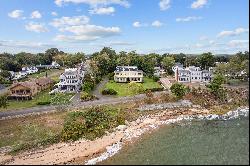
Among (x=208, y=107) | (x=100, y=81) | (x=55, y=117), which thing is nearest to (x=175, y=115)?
(x=208, y=107)

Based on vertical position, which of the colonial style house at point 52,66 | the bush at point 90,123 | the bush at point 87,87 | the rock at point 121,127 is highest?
the colonial style house at point 52,66

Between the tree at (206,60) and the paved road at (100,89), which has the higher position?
the tree at (206,60)

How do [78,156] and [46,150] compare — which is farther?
[46,150]

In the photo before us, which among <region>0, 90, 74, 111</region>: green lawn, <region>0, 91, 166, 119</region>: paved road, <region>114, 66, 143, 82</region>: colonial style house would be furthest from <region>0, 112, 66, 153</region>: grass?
<region>114, 66, 143, 82</region>: colonial style house

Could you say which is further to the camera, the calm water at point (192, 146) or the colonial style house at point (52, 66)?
the colonial style house at point (52, 66)

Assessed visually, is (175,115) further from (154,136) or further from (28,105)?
(28,105)

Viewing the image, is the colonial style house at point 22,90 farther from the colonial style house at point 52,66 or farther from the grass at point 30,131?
the colonial style house at point 52,66

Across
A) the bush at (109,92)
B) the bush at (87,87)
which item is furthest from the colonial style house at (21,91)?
the bush at (109,92)
